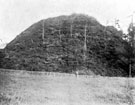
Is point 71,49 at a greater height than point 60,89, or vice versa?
point 71,49

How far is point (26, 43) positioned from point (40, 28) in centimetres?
250

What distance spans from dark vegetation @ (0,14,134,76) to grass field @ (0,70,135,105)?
204 centimetres

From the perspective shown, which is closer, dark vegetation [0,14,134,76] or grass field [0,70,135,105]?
grass field [0,70,135,105]

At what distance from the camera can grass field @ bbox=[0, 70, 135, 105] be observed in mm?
11789

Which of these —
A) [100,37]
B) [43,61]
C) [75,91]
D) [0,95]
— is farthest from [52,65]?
[100,37]

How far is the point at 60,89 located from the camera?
12.2m

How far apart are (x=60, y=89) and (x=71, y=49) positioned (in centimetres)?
501

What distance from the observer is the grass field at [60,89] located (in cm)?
1179

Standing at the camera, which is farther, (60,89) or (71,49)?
(71,49)

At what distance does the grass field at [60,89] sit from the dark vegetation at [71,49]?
2039 millimetres

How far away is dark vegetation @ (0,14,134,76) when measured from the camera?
589 inches

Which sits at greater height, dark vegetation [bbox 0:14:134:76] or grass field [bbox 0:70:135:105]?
dark vegetation [bbox 0:14:134:76]

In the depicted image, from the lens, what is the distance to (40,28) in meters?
19.1

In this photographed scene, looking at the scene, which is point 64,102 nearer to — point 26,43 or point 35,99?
point 35,99
